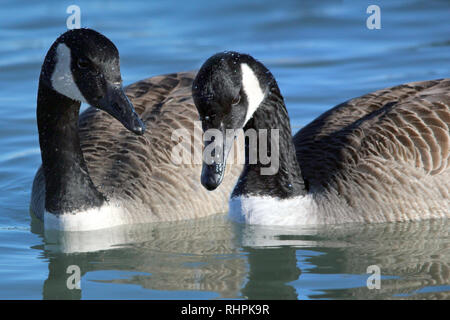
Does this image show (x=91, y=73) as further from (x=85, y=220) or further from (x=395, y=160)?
(x=395, y=160)

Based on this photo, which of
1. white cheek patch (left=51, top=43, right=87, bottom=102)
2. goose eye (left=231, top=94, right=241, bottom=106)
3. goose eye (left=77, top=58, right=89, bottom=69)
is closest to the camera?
goose eye (left=231, top=94, right=241, bottom=106)

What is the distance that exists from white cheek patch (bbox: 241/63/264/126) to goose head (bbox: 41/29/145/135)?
1136 mm

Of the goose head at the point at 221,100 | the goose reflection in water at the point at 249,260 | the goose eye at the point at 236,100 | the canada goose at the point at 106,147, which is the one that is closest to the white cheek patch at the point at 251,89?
the goose head at the point at 221,100

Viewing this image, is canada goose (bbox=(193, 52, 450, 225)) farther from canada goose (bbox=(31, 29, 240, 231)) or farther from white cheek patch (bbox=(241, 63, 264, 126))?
canada goose (bbox=(31, 29, 240, 231))

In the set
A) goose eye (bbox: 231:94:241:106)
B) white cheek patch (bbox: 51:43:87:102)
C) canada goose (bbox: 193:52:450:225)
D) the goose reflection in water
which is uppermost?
white cheek patch (bbox: 51:43:87:102)

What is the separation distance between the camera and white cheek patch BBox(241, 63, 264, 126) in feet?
30.2

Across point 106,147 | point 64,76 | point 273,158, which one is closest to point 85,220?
point 106,147

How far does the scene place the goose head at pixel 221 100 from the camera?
345 inches

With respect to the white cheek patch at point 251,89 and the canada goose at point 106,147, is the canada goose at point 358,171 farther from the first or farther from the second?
the canada goose at point 106,147

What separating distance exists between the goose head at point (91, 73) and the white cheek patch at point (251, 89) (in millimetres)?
1136

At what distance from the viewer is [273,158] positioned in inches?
388

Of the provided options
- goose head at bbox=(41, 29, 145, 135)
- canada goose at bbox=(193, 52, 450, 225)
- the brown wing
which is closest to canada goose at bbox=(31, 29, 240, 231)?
goose head at bbox=(41, 29, 145, 135)
